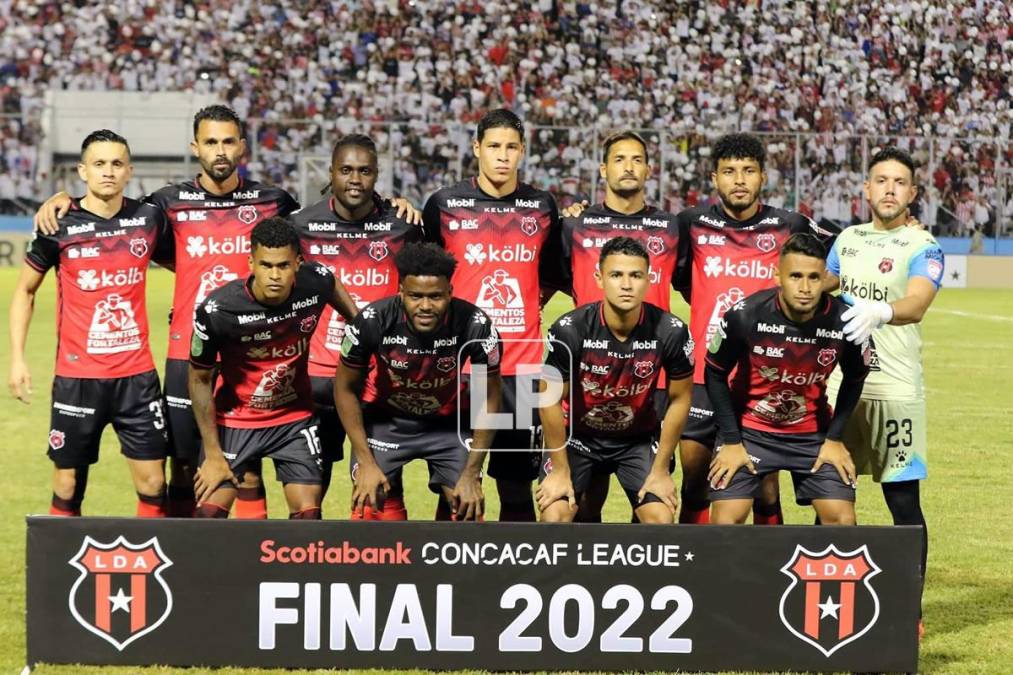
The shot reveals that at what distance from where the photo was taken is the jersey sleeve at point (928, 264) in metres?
6.20

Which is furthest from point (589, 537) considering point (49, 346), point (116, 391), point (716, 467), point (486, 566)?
point (49, 346)

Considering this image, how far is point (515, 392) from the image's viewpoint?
7105 mm

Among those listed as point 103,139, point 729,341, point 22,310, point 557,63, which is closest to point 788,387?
point 729,341

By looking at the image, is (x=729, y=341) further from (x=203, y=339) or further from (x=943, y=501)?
(x=943, y=501)

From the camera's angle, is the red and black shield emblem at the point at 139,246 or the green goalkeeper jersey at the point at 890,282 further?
the red and black shield emblem at the point at 139,246

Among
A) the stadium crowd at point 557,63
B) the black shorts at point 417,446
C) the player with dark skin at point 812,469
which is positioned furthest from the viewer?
the stadium crowd at point 557,63

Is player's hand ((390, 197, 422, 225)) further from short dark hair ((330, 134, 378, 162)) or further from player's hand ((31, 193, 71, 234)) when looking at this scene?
player's hand ((31, 193, 71, 234))

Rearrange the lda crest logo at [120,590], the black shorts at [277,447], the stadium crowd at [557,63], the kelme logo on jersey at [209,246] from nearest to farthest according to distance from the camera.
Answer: the lda crest logo at [120,590] < the black shorts at [277,447] < the kelme logo on jersey at [209,246] < the stadium crowd at [557,63]

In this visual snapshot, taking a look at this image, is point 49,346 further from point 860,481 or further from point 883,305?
point 883,305

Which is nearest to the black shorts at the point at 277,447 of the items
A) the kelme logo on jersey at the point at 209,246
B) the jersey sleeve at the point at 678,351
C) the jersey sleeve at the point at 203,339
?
the jersey sleeve at the point at 203,339

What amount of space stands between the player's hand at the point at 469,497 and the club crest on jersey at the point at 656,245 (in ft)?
4.94

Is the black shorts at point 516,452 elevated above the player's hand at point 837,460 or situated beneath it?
situated beneath

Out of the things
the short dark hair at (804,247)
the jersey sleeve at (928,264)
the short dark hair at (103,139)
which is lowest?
the jersey sleeve at (928,264)

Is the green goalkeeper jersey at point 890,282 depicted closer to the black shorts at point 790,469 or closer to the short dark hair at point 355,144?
the black shorts at point 790,469
